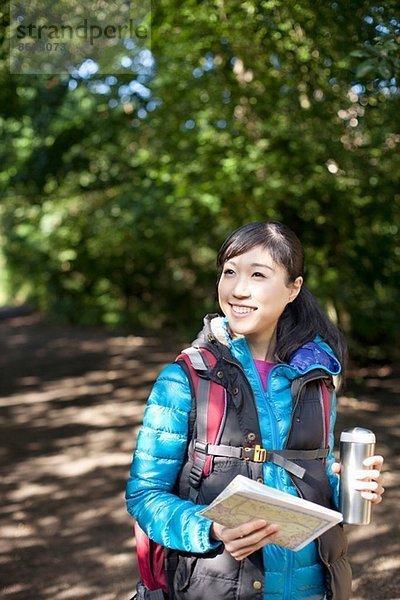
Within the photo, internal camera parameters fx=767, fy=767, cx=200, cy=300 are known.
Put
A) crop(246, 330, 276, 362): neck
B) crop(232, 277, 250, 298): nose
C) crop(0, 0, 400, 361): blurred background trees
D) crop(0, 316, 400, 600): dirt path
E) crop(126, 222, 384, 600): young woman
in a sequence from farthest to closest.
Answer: crop(0, 0, 400, 361): blurred background trees < crop(0, 316, 400, 600): dirt path < crop(246, 330, 276, 362): neck < crop(232, 277, 250, 298): nose < crop(126, 222, 384, 600): young woman

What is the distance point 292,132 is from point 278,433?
5816 millimetres

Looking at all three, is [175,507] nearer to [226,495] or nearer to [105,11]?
[226,495]

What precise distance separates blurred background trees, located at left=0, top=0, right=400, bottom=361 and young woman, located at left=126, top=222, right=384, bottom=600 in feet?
6.99

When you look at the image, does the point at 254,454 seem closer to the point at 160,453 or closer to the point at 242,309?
the point at 160,453

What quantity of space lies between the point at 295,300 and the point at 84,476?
186 inches

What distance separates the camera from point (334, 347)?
7.29ft

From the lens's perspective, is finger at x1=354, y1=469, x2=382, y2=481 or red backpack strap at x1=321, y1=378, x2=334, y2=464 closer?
finger at x1=354, y1=469, x2=382, y2=481

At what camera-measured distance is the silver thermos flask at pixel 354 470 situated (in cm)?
192

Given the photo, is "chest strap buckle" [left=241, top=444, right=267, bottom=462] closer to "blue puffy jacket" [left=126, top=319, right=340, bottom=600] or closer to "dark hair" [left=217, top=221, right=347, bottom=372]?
"blue puffy jacket" [left=126, top=319, right=340, bottom=600]

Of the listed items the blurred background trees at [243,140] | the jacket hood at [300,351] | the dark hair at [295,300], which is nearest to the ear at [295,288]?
the dark hair at [295,300]

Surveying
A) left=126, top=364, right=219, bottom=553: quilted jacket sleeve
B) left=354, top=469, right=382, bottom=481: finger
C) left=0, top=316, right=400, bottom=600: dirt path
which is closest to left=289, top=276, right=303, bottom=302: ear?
left=126, top=364, right=219, bottom=553: quilted jacket sleeve

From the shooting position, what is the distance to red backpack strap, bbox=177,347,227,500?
6.19 ft

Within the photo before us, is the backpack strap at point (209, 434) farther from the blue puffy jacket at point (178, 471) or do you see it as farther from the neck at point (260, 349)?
the neck at point (260, 349)

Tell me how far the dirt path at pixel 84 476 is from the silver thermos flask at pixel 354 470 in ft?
8.73
